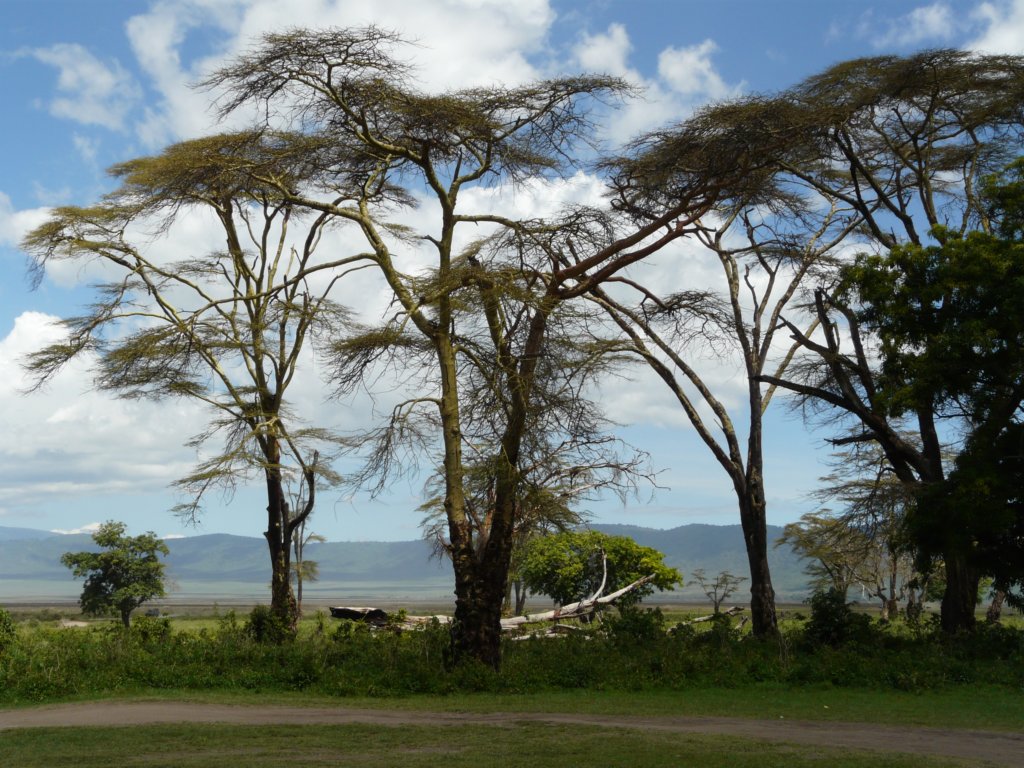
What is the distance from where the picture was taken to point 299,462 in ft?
88.3

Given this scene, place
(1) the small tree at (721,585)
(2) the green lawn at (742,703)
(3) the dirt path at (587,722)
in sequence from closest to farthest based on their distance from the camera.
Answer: (3) the dirt path at (587,722)
(2) the green lawn at (742,703)
(1) the small tree at (721,585)

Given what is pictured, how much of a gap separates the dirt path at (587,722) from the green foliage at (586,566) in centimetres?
2343

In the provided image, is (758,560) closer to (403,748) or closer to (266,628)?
(266,628)

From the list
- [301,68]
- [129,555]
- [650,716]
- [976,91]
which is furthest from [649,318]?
[129,555]

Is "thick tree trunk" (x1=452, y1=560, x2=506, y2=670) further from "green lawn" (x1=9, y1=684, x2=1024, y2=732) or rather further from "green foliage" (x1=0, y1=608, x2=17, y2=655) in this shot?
"green foliage" (x1=0, y1=608, x2=17, y2=655)

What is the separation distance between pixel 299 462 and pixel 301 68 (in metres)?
11.5

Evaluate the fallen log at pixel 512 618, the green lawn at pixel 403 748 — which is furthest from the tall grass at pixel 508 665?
the fallen log at pixel 512 618

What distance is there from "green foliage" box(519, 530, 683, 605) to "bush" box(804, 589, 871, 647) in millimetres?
15815

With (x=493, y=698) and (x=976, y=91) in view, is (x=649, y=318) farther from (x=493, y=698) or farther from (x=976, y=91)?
(x=493, y=698)

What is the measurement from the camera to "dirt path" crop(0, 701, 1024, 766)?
12.4m

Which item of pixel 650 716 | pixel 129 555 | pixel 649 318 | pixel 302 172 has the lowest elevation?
pixel 650 716

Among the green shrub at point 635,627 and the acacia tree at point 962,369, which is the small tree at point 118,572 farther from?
the acacia tree at point 962,369

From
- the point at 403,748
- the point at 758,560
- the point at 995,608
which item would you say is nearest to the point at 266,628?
the point at 758,560

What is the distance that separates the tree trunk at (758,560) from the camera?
24703 millimetres
